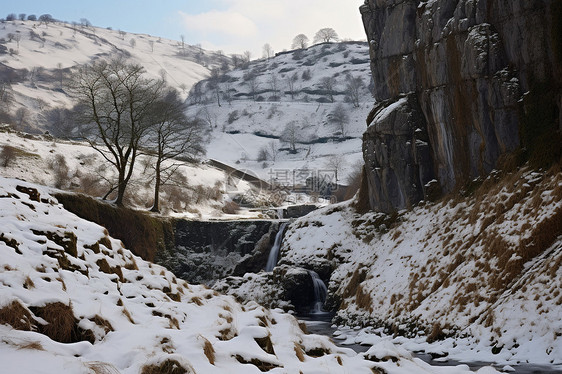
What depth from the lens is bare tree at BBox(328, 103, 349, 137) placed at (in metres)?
121

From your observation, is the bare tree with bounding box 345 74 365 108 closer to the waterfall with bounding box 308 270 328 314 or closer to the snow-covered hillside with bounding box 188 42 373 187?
the snow-covered hillside with bounding box 188 42 373 187

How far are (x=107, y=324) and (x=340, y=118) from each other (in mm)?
115863

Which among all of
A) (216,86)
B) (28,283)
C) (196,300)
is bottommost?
(196,300)

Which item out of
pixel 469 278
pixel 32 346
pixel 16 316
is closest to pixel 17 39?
pixel 469 278

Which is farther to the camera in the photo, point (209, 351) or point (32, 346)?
point (209, 351)

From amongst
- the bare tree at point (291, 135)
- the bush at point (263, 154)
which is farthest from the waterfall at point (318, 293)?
the bare tree at point (291, 135)

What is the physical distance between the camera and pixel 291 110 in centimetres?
13962

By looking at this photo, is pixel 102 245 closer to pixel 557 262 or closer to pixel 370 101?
pixel 557 262

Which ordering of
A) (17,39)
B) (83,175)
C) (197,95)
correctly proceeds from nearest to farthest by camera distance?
(83,175)
(197,95)
(17,39)

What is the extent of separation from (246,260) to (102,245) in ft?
76.8

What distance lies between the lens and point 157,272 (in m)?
15.1

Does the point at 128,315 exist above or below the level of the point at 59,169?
below

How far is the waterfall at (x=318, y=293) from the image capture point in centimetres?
2728

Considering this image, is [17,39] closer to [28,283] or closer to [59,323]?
[28,283]
